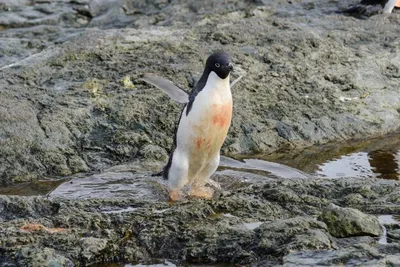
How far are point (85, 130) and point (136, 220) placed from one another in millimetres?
1951

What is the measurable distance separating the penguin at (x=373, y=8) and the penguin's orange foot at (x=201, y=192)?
15.1 ft

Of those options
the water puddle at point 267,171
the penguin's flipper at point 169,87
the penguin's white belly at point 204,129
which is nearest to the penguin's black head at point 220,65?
the penguin's white belly at point 204,129

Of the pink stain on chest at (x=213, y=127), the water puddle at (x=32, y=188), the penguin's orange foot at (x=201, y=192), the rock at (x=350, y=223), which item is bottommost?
the water puddle at (x=32, y=188)

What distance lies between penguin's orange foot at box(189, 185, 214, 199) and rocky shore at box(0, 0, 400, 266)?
0.15 m

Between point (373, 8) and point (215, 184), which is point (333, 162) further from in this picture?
point (373, 8)

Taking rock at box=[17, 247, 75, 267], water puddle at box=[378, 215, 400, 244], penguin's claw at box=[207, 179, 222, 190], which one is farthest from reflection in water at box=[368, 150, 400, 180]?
rock at box=[17, 247, 75, 267]

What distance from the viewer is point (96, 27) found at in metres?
10.2

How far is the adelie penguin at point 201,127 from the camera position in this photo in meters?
5.75

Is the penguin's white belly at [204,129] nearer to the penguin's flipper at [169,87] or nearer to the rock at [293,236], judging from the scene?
the penguin's flipper at [169,87]

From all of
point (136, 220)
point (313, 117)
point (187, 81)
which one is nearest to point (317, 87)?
point (313, 117)

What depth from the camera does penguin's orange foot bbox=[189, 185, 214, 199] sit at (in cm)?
582

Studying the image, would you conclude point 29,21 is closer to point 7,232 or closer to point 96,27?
point 96,27

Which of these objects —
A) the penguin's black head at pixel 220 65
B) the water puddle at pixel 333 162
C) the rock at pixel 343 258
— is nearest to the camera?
→ the rock at pixel 343 258

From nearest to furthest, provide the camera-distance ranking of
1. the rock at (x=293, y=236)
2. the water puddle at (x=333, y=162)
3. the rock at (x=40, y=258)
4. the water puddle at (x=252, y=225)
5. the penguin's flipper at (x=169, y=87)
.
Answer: the rock at (x=40, y=258) → the rock at (x=293, y=236) → the water puddle at (x=252, y=225) → the penguin's flipper at (x=169, y=87) → the water puddle at (x=333, y=162)
